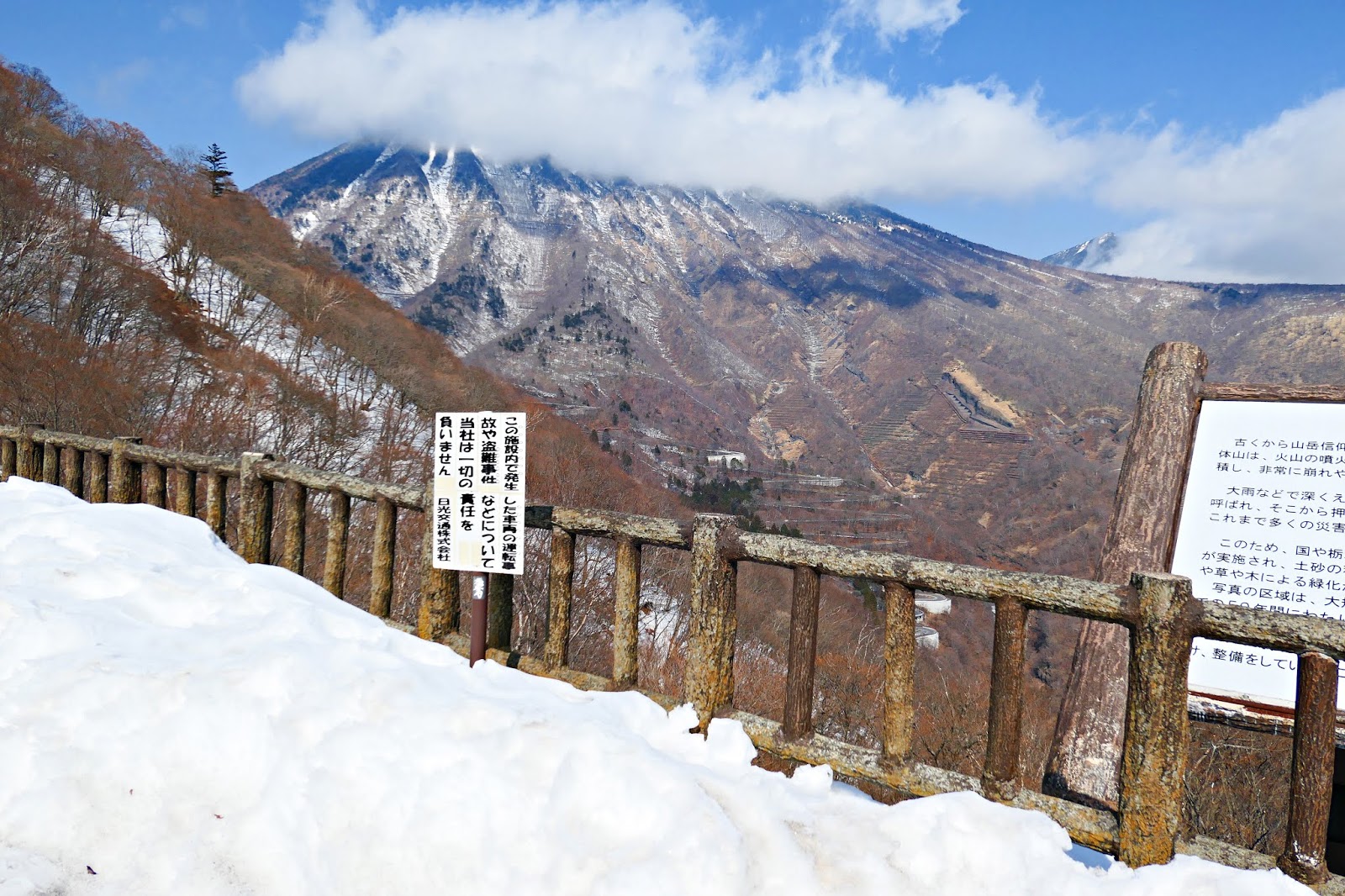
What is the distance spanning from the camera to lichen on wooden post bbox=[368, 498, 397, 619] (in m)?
4.96

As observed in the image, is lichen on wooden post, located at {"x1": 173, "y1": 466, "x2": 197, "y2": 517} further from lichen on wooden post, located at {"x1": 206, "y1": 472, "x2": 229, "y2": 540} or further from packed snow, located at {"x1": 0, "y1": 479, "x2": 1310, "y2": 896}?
packed snow, located at {"x1": 0, "y1": 479, "x2": 1310, "y2": 896}

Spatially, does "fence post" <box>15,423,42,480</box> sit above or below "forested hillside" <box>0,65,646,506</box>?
below

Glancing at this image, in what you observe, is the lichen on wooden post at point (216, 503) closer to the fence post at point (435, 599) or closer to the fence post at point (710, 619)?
the fence post at point (435, 599)

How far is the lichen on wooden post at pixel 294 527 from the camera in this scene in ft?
18.1

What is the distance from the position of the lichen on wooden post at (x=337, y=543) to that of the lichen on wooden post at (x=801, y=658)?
10.1 ft

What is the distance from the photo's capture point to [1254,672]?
3.24m

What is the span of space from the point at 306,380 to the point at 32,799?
101ft

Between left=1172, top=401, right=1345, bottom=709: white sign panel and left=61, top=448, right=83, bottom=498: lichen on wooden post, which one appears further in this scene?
left=61, top=448, right=83, bottom=498: lichen on wooden post

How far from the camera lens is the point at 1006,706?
10.2 ft

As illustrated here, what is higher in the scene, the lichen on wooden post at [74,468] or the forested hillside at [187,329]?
the forested hillside at [187,329]

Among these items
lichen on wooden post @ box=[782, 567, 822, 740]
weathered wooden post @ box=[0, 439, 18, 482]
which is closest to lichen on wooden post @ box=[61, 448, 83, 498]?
weathered wooden post @ box=[0, 439, 18, 482]

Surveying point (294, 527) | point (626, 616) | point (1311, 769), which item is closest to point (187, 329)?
point (294, 527)

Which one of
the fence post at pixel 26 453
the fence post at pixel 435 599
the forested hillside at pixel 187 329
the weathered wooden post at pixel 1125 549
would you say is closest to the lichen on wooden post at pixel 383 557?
the fence post at pixel 435 599

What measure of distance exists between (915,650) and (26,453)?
31.7 ft
